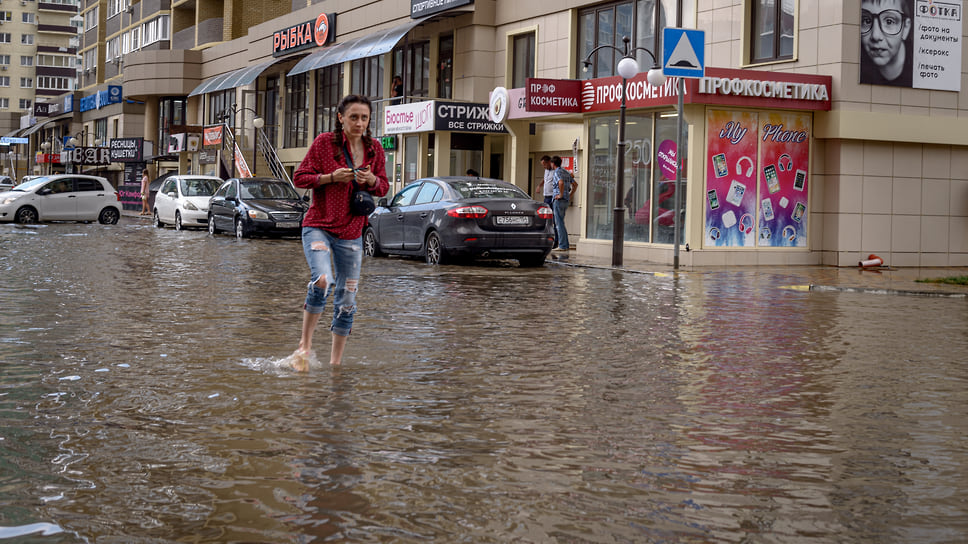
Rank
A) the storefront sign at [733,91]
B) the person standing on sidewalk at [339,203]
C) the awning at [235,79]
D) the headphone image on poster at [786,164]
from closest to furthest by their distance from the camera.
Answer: the person standing on sidewalk at [339,203], the storefront sign at [733,91], the headphone image on poster at [786,164], the awning at [235,79]

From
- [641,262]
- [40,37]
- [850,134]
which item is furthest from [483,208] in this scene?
[40,37]

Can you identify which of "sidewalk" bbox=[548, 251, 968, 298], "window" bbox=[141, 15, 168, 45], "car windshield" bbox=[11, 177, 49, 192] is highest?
"window" bbox=[141, 15, 168, 45]

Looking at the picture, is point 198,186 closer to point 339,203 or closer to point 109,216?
point 109,216

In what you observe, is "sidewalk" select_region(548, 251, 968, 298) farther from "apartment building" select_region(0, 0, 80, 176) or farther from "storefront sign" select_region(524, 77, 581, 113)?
"apartment building" select_region(0, 0, 80, 176)

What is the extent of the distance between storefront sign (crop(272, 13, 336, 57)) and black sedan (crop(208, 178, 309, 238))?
482 inches

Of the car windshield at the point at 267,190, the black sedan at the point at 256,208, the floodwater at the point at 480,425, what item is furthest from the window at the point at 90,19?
the floodwater at the point at 480,425

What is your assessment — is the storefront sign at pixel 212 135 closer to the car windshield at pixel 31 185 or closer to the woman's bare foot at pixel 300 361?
the car windshield at pixel 31 185

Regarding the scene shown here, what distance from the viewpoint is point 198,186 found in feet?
116

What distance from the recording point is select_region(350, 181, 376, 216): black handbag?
7.88 m

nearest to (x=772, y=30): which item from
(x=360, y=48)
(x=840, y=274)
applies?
(x=840, y=274)

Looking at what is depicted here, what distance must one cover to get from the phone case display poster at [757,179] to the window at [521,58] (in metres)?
10.0

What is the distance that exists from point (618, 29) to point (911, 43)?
23.1ft

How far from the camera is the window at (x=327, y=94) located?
44312mm

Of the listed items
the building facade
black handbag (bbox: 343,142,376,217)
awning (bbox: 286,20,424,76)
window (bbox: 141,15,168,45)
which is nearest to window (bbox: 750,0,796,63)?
the building facade
